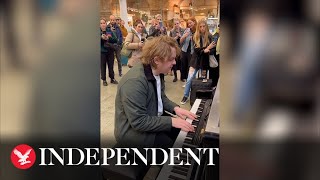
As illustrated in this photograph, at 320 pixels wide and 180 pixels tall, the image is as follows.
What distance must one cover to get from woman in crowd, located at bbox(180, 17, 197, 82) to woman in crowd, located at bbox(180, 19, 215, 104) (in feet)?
0.51

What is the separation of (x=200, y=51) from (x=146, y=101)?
6.94ft

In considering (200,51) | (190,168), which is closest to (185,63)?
(200,51)

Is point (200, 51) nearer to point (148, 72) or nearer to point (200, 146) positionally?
point (148, 72)

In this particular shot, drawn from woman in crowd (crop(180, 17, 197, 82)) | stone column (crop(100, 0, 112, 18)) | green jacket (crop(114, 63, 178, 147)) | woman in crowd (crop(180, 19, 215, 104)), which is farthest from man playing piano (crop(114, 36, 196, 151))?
woman in crowd (crop(180, 17, 197, 82))

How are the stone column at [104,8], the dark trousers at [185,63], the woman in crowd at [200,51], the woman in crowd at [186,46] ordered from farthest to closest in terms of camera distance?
the dark trousers at [185,63], the woman in crowd at [186,46], the woman in crowd at [200,51], the stone column at [104,8]

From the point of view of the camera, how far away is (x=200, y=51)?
3.08m

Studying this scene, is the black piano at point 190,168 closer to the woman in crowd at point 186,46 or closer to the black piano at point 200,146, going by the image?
the black piano at point 200,146

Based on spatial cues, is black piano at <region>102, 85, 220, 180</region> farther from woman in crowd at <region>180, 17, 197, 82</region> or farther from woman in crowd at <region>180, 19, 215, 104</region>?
woman in crowd at <region>180, 17, 197, 82</region>

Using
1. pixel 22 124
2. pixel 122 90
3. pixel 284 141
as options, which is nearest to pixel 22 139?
pixel 22 124

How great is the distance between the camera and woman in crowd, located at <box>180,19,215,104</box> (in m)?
2.92

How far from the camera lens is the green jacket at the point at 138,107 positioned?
102 cm

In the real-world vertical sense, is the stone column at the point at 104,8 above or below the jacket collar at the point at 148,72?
above

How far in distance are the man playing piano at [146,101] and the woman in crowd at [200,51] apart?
171 centimetres

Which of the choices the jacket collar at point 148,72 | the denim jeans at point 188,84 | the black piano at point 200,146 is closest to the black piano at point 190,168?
the black piano at point 200,146
